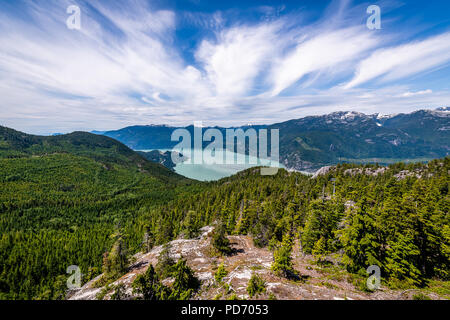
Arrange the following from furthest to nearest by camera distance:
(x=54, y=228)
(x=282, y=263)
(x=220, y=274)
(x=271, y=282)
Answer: (x=54, y=228) → (x=220, y=274) → (x=282, y=263) → (x=271, y=282)

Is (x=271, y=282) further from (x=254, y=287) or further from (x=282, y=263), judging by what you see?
(x=254, y=287)

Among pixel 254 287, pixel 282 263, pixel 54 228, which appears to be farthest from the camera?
pixel 54 228

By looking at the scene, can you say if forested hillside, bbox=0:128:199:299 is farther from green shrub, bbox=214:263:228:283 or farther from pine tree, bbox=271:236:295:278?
pine tree, bbox=271:236:295:278

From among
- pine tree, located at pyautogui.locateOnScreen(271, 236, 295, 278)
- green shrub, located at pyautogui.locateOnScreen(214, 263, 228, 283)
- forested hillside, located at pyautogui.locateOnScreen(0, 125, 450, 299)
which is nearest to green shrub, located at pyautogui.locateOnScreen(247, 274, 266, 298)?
pine tree, located at pyautogui.locateOnScreen(271, 236, 295, 278)

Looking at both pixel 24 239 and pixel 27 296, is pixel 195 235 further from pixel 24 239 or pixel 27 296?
pixel 24 239

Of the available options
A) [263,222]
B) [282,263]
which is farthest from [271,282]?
[263,222]

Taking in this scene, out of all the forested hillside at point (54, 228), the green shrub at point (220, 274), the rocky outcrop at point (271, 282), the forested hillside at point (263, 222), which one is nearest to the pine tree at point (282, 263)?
the forested hillside at point (263, 222)

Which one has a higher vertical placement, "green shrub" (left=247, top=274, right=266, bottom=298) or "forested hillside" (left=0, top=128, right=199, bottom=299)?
"green shrub" (left=247, top=274, right=266, bottom=298)

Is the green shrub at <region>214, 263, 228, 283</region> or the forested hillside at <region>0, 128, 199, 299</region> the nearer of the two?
the green shrub at <region>214, 263, 228, 283</region>

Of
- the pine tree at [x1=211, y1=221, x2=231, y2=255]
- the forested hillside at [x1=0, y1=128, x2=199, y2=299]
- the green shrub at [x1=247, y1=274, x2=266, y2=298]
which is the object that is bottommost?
the forested hillside at [x1=0, y1=128, x2=199, y2=299]

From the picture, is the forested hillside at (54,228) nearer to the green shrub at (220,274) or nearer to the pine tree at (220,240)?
the pine tree at (220,240)

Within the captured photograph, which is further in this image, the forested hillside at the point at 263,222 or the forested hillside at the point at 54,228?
the forested hillside at the point at 54,228
